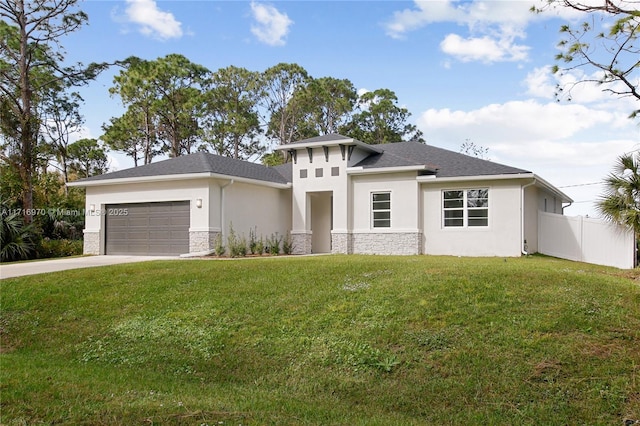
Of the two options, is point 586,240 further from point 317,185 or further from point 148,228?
point 148,228

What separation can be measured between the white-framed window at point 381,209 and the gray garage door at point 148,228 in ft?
23.2

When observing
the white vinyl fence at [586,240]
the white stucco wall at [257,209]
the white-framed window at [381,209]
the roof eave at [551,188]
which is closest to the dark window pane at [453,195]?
the white-framed window at [381,209]

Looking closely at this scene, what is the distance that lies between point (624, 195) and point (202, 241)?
45.5 ft

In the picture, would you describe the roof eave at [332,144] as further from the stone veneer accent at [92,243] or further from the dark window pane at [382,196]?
the stone veneer accent at [92,243]

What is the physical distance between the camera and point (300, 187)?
833 inches

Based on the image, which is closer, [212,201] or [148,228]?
[212,201]

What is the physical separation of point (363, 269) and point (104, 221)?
13.5 meters

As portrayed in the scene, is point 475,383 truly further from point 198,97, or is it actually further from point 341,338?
point 198,97

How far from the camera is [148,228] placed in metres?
19.6

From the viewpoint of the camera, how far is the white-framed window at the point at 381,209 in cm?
1958

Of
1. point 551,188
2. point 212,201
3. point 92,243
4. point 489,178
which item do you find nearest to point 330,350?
point 212,201

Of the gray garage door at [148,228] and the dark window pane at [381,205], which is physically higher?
the dark window pane at [381,205]

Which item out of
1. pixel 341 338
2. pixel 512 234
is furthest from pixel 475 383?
pixel 512 234

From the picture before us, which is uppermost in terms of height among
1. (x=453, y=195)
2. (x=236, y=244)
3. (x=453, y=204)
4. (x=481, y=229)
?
(x=453, y=195)
